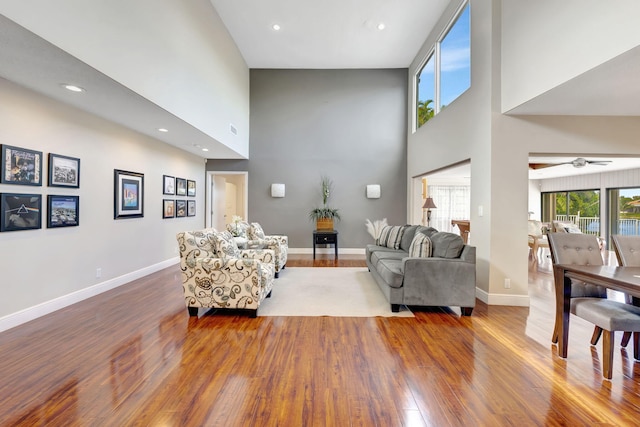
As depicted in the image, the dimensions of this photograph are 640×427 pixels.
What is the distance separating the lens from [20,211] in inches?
121

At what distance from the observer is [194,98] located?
14.7ft

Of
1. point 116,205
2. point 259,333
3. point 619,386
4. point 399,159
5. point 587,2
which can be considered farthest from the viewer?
point 399,159

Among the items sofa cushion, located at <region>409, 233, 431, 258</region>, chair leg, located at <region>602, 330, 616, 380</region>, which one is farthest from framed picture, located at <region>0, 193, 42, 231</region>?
chair leg, located at <region>602, 330, 616, 380</region>

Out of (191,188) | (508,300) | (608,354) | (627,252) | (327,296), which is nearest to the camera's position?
(608,354)

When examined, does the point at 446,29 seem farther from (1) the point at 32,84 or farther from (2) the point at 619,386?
(1) the point at 32,84

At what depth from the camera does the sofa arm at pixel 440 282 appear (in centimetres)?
336

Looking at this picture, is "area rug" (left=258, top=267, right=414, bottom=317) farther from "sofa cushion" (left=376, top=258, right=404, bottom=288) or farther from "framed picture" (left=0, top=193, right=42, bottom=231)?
"framed picture" (left=0, top=193, right=42, bottom=231)

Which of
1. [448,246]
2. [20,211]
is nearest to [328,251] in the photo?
[448,246]

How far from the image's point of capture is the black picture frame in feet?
20.4

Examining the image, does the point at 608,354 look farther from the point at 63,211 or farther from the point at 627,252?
the point at 63,211

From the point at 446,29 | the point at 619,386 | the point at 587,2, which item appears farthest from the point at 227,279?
the point at 446,29

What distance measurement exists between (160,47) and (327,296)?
Answer: 3889mm

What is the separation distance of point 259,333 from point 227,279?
0.72 metres

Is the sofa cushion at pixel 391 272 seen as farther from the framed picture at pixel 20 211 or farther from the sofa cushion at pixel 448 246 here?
the framed picture at pixel 20 211
